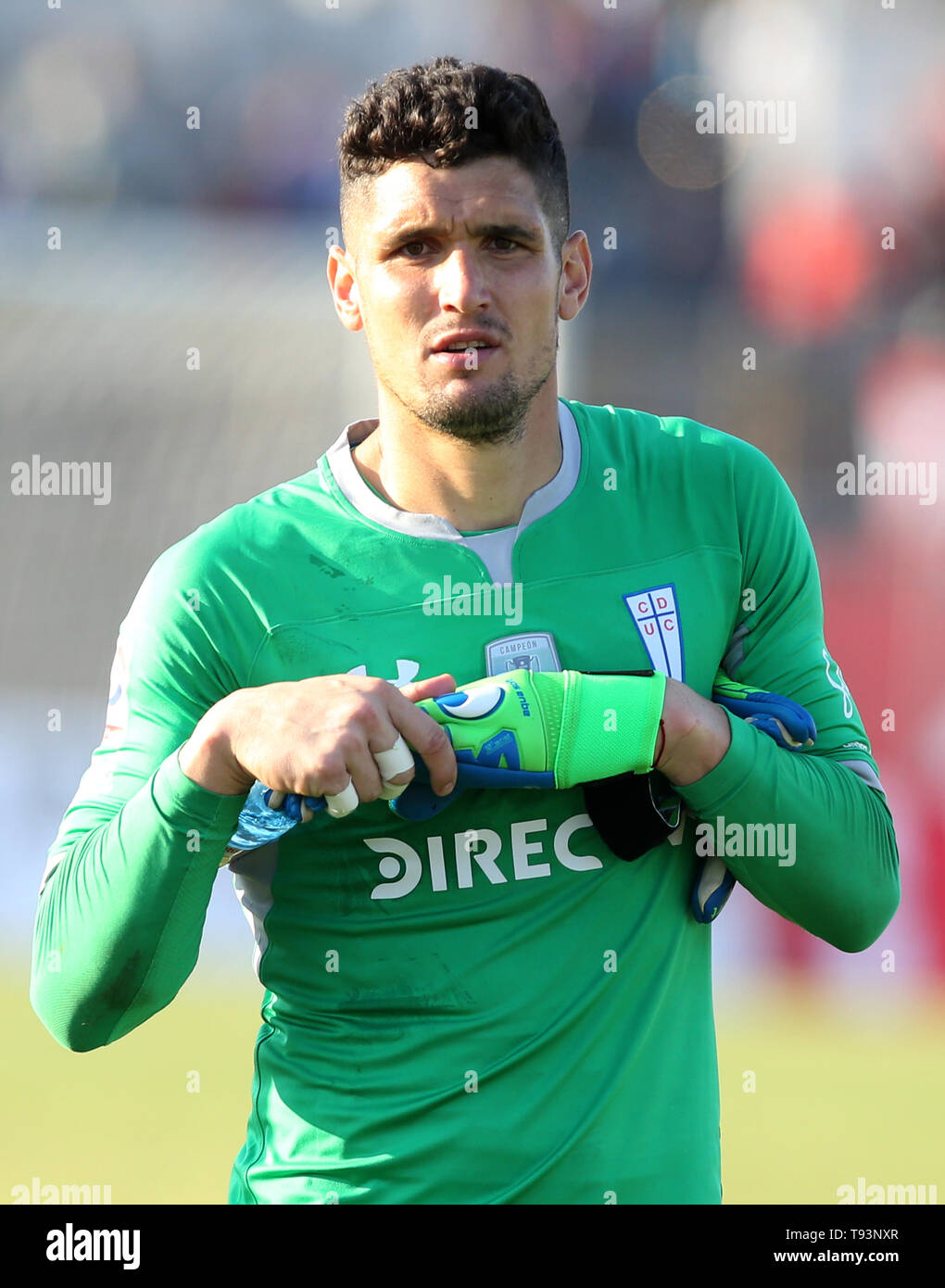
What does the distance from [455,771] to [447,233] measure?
2.22 ft

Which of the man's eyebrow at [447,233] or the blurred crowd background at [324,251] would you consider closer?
the man's eyebrow at [447,233]

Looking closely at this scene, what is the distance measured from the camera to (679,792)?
1.68m

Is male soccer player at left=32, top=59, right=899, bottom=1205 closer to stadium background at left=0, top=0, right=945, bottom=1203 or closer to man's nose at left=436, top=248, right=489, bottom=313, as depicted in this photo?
man's nose at left=436, top=248, right=489, bottom=313

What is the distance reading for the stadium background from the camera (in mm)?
5477

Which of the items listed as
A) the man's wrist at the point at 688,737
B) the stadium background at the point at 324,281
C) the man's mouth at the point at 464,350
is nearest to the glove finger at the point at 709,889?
the man's wrist at the point at 688,737

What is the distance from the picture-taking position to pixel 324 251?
6.52 meters

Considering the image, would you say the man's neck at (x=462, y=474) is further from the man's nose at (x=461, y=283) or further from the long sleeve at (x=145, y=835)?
the long sleeve at (x=145, y=835)

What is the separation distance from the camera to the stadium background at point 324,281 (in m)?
5.48

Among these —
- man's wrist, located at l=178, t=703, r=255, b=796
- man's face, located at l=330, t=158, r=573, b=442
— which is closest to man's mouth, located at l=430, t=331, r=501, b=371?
man's face, located at l=330, t=158, r=573, b=442

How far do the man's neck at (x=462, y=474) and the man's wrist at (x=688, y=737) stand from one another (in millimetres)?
360

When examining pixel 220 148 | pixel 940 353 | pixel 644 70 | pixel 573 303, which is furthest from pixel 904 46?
pixel 573 303

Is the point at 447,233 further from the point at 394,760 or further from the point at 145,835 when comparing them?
the point at 145,835

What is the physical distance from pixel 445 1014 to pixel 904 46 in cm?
602

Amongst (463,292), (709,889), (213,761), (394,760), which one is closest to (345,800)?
(394,760)
